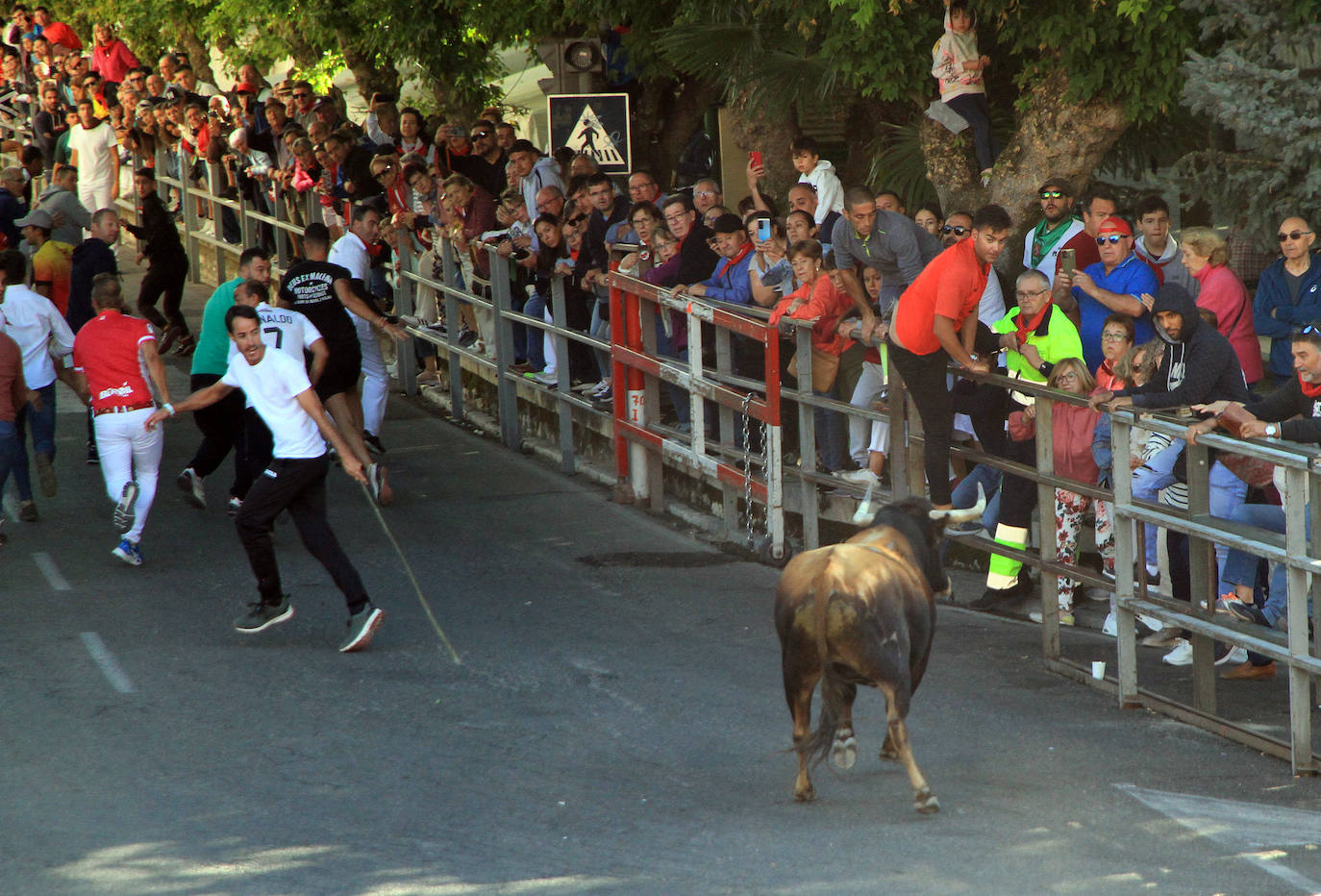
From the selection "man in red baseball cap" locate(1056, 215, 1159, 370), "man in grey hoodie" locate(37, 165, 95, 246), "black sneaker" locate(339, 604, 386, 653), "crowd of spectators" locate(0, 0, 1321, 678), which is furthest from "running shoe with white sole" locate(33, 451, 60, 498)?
"man in red baseball cap" locate(1056, 215, 1159, 370)

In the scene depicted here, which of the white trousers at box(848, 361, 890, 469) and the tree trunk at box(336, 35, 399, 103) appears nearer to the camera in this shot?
the white trousers at box(848, 361, 890, 469)

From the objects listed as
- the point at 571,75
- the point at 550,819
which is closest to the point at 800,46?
the point at 571,75

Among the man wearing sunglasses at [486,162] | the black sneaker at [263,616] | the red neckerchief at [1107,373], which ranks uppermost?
the man wearing sunglasses at [486,162]

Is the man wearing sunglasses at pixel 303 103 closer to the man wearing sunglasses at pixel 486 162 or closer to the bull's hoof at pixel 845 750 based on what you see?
the man wearing sunglasses at pixel 486 162

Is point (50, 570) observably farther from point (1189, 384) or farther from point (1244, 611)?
point (1244, 611)

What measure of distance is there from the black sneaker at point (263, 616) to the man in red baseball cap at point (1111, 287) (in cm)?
470

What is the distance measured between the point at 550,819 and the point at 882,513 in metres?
1.83

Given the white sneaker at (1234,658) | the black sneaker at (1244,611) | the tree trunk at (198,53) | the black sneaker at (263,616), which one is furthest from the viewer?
the tree trunk at (198,53)

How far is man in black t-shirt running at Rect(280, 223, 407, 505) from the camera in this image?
1184 cm

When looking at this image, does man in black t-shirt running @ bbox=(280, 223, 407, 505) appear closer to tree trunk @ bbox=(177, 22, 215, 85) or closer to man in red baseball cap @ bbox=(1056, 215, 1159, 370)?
man in red baseball cap @ bbox=(1056, 215, 1159, 370)

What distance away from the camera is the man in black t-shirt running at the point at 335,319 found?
466 inches

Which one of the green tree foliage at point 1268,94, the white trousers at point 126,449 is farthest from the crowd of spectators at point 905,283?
the white trousers at point 126,449

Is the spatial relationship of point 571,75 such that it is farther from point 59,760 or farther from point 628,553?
point 59,760

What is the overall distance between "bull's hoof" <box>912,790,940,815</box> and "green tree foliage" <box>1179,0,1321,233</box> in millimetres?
4354
